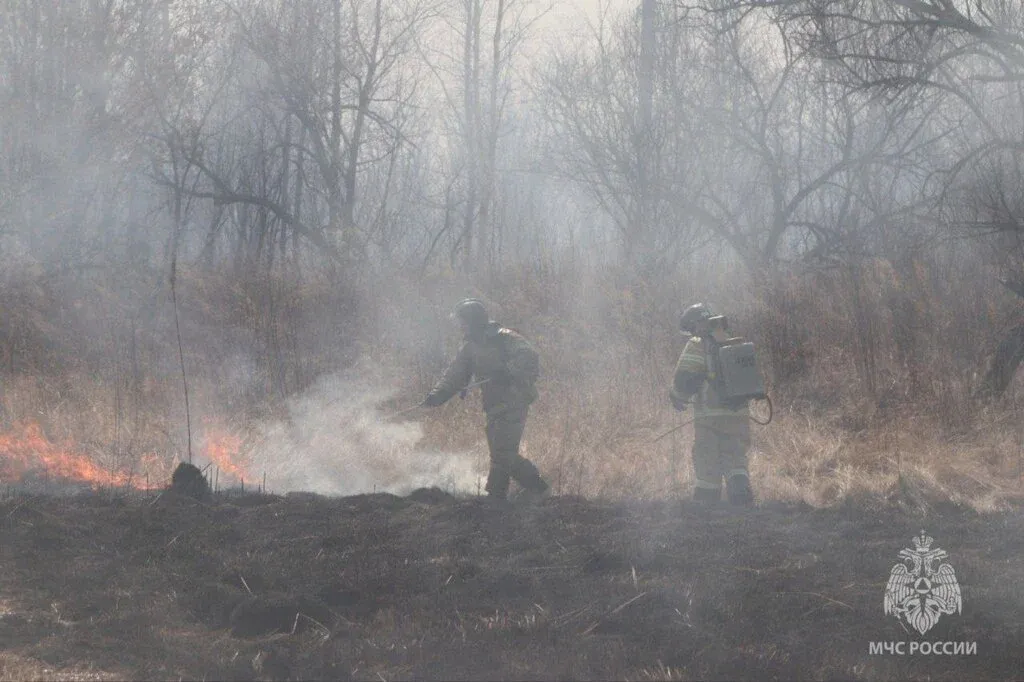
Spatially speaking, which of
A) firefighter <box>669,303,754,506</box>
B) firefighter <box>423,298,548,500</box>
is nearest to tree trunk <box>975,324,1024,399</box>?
firefighter <box>669,303,754,506</box>

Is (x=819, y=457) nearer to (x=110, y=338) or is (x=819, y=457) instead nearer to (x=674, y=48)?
(x=674, y=48)

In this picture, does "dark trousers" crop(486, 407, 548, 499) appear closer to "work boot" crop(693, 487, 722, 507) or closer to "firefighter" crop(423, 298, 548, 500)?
"firefighter" crop(423, 298, 548, 500)

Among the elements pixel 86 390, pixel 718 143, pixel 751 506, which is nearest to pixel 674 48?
pixel 718 143

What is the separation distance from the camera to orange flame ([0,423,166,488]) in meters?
10.1

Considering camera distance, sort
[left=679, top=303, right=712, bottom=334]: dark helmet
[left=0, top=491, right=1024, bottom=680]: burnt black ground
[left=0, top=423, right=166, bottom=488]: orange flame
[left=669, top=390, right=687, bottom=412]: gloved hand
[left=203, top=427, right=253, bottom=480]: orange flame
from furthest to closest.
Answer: [left=203, top=427, right=253, bottom=480]: orange flame → [left=0, top=423, right=166, bottom=488]: orange flame → [left=679, top=303, right=712, bottom=334]: dark helmet → [left=669, top=390, right=687, bottom=412]: gloved hand → [left=0, top=491, right=1024, bottom=680]: burnt black ground

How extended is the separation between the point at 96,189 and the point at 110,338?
94.0 inches

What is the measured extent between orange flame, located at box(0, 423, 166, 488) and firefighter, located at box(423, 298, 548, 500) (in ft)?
10.5

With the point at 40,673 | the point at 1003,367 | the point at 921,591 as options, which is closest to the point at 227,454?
the point at 40,673

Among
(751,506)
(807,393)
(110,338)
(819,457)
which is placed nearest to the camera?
(751,506)

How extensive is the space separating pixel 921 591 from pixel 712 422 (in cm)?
287

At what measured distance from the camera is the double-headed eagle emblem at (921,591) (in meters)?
5.09

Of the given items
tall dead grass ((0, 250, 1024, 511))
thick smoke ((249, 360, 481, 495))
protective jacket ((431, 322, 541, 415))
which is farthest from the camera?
thick smoke ((249, 360, 481, 495))

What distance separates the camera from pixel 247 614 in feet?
17.5

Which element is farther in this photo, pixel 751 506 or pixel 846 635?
pixel 751 506
